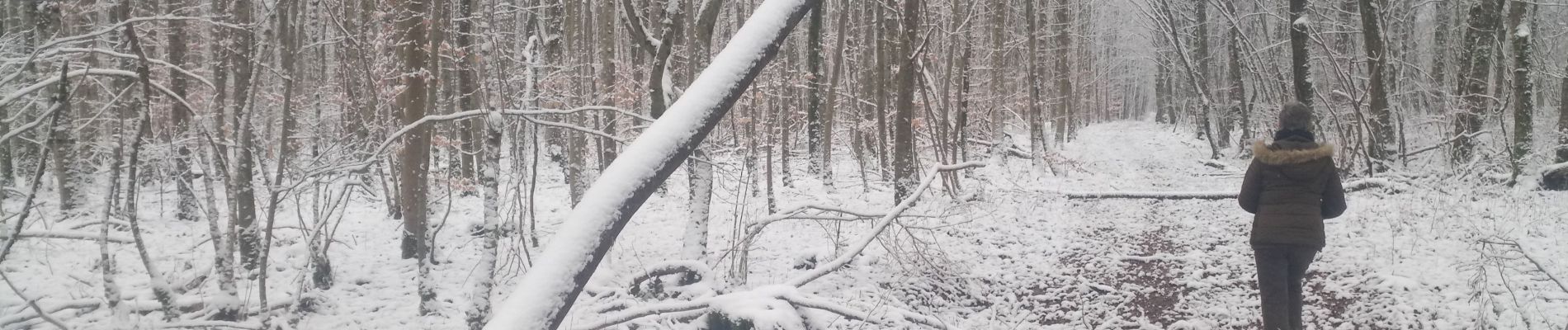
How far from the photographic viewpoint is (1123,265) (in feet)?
26.8

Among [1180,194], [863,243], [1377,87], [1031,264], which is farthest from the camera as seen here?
[1377,87]

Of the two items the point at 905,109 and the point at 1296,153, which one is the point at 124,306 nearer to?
the point at 1296,153

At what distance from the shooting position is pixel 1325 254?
7.78 m

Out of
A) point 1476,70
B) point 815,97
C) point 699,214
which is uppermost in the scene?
point 815,97

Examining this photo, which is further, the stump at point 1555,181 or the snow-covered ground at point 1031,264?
the stump at point 1555,181

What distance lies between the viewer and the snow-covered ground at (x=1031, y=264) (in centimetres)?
627

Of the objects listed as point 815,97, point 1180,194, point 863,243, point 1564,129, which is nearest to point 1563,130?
point 1564,129

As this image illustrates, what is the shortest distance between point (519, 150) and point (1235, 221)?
8637 millimetres

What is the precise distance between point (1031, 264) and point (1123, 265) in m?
0.93

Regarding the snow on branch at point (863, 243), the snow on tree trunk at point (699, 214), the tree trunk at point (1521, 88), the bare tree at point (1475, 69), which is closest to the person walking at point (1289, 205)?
the snow on branch at point (863, 243)

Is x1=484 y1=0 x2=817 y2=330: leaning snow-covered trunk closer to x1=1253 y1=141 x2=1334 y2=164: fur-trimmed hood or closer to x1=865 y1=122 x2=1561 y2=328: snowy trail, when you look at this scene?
x1=1253 y1=141 x2=1334 y2=164: fur-trimmed hood

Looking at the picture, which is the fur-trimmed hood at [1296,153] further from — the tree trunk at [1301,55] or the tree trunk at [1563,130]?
the tree trunk at [1563,130]

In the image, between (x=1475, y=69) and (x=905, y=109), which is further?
(x=905, y=109)

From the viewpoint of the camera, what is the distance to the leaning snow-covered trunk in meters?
0.95
